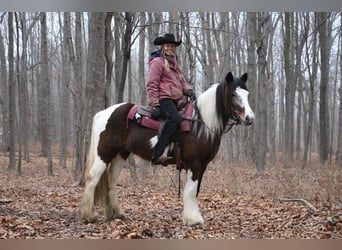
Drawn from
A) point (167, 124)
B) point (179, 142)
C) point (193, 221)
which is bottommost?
point (193, 221)

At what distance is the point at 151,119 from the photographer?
3717mm

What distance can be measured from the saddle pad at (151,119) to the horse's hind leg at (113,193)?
433 mm

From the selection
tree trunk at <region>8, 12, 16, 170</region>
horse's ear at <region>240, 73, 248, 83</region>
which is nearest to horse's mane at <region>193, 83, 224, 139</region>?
horse's ear at <region>240, 73, 248, 83</region>

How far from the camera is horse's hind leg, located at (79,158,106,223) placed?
146 inches

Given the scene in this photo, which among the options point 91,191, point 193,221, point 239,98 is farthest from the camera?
point 91,191

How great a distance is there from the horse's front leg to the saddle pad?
1.38 feet

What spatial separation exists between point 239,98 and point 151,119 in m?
0.79

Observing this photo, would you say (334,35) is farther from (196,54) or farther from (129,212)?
(129,212)

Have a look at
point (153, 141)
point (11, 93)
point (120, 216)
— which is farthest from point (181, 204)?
point (11, 93)

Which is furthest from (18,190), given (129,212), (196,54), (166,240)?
(196,54)

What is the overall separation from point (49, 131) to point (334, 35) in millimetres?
2851

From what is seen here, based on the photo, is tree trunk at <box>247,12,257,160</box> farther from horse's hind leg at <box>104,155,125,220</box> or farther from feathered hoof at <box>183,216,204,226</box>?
horse's hind leg at <box>104,155,125,220</box>

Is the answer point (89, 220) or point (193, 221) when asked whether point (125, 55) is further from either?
point (193, 221)

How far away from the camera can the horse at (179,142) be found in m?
3.58
